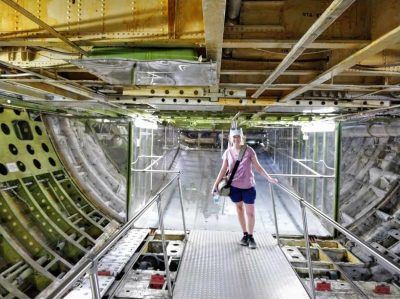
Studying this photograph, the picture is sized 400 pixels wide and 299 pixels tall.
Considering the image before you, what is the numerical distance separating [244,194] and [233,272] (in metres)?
1.15

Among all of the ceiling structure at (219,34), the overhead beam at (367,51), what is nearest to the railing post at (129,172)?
the ceiling structure at (219,34)

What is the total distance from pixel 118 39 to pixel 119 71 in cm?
28

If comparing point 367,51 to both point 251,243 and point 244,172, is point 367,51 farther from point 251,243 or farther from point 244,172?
point 251,243

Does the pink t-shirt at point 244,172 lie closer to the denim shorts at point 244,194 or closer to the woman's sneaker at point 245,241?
the denim shorts at point 244,194

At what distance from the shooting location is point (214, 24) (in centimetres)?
188

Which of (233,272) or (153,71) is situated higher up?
(153,71)

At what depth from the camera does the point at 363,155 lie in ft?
33.0

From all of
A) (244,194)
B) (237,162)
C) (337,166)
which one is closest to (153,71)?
(237,162)

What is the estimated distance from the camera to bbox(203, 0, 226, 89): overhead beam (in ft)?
5.33

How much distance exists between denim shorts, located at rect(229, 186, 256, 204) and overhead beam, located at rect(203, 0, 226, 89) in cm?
279

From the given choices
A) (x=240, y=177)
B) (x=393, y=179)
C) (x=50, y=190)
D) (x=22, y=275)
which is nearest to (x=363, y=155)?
(x=393, y=179)

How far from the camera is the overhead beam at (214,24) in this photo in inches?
64.0

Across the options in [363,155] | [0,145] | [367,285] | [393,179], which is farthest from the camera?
[363,155]

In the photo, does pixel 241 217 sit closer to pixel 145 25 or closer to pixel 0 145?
pixel 145 25
